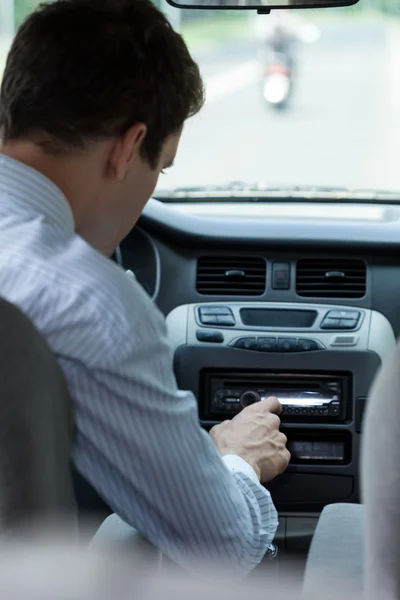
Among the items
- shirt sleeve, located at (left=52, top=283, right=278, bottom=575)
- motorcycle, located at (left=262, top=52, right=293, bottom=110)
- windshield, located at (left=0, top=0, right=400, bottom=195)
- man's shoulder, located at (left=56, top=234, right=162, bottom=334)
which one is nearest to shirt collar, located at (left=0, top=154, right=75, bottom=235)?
man's shoulder, located at (left=56, top=234, right=162, bottom=334)

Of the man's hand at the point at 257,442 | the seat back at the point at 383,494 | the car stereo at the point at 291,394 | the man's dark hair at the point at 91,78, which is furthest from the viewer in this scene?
the car stereo at the point at 291,394

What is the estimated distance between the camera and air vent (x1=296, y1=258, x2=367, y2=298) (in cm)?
391

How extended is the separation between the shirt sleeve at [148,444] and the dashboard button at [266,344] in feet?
5.70

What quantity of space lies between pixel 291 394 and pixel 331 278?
18.8 inches

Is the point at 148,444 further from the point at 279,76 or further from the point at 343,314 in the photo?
the point at 279,76

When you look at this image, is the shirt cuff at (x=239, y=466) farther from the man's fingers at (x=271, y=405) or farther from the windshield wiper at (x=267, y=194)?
the windshield wiper at (x=267, y=194)

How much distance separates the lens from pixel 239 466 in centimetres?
235

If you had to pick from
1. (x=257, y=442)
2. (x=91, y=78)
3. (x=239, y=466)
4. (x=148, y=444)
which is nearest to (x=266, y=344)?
(x=257, y=442)

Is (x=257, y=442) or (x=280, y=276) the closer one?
(x=257, y=442)

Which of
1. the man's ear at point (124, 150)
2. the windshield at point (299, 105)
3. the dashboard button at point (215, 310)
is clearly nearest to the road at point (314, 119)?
the windshield at point (299, 105)

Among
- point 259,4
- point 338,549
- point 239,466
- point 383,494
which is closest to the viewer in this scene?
point 383,494

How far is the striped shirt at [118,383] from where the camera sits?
1746mm

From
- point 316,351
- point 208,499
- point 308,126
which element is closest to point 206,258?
point 316,351

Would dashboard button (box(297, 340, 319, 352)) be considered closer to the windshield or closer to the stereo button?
the stereo button
